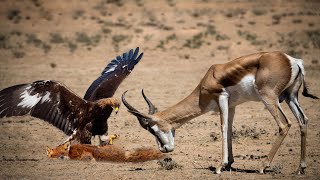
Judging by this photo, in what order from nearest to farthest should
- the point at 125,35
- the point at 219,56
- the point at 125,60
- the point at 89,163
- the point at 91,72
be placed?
the point at 89,163 < the point at 125,60 < the point at 91,72 < the point at 219,56 < the point at 125,35

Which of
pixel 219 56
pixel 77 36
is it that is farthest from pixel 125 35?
A: pixel 219 56

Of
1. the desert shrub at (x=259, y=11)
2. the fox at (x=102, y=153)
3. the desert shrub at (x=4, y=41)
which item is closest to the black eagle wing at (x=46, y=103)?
the fox at (x=102, y=153)

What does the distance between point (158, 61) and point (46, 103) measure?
13932 millimetres

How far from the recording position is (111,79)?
12477mm

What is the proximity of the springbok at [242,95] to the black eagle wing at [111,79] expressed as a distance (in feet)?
5.73

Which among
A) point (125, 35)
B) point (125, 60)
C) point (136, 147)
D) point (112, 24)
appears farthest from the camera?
point (112, 24)

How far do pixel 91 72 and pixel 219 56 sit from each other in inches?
221

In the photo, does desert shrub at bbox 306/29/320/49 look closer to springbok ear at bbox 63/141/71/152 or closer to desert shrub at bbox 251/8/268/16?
desert shrub at bbox 251/8/268/16

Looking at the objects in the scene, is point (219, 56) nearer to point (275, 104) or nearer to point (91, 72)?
point (91, 72)

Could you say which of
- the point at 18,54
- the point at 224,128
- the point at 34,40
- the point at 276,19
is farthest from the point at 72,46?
the point at 224,128

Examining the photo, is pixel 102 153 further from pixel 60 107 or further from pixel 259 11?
pixel 259 11

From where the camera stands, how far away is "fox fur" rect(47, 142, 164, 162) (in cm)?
1081

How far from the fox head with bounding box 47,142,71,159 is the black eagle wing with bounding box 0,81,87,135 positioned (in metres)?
0.32

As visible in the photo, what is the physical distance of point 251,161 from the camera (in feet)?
35.6
